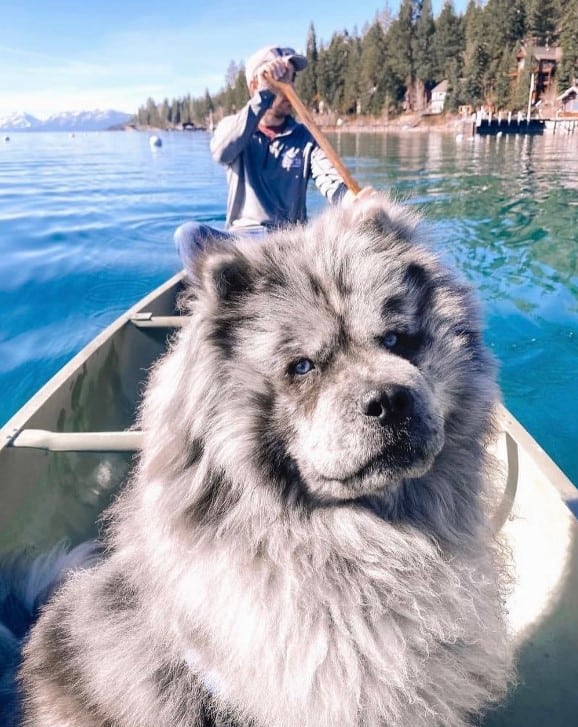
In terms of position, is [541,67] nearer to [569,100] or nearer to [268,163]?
[569,100]

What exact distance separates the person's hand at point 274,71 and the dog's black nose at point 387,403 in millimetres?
4514

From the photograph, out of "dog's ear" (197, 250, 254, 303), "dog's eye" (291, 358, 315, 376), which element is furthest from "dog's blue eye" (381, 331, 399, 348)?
"dog's ear" (197, 250, 254, 303)

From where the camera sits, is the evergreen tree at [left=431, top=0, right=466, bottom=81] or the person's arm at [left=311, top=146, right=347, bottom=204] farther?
the evergreen tree at [left=431, top=0, right=466, bottom=81]

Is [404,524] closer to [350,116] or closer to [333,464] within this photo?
[333,464]

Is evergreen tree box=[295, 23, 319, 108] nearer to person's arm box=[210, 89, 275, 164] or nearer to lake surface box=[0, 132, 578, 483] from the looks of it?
lake surface box=[0, 132, 578, 483]

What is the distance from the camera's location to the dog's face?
1.76 metres

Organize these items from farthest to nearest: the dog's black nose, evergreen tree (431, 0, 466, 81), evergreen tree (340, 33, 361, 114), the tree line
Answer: evergreen tree (340, 33, 361, 114), evergreen tree (431, 0, 466, 81), the tree line, the dog's black nose

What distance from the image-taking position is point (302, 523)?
1909 mm

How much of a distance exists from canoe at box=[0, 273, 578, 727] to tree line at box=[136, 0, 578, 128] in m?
77.6

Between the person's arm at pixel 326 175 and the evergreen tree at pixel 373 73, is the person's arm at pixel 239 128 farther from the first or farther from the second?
the evergreen tree at pixel 373 73

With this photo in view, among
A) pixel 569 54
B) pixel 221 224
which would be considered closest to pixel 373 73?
pixel 569 54

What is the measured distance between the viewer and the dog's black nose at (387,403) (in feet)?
5.59

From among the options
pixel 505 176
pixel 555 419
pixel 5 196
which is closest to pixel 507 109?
pixel 505 176

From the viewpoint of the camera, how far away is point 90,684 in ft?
6.56
